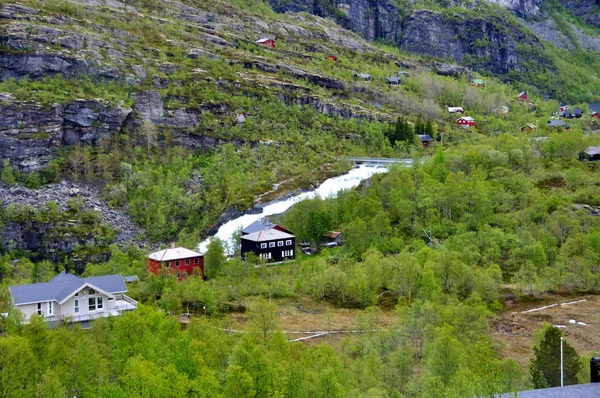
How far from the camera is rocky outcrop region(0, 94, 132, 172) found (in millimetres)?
67875

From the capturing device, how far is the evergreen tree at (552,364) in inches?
918

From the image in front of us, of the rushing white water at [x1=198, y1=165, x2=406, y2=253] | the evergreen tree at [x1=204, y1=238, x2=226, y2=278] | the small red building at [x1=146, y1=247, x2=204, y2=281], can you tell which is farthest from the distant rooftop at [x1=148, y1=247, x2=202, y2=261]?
the rushing white water at [x1=198, y1=165, x2=406, y2=253]

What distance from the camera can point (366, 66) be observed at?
12231 cm

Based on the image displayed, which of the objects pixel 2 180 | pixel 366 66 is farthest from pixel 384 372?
pixel 366 66

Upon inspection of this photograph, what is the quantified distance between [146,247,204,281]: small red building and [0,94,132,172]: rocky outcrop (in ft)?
82.2

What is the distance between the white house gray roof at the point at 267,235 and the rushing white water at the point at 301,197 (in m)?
3.55

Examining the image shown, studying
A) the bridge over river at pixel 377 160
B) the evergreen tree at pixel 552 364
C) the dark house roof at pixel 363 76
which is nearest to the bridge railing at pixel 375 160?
the bridge over river at pixel 377 160

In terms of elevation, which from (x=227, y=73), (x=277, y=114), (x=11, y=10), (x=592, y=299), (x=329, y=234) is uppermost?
(x=11, y=10)

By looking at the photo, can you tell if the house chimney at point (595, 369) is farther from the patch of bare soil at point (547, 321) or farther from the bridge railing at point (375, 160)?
the bridge railing at point (375, 160)

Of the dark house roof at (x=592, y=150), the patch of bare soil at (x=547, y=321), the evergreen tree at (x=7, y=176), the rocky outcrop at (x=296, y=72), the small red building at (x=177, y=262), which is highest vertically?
the rocky outcrop at (x=296, y=72)

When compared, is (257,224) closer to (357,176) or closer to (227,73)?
(357,176)

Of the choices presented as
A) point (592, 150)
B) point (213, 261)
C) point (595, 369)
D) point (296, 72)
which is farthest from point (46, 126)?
point (595, 369)

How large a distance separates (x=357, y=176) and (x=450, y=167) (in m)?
11.9

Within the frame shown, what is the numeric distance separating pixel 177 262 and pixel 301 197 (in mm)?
22062
